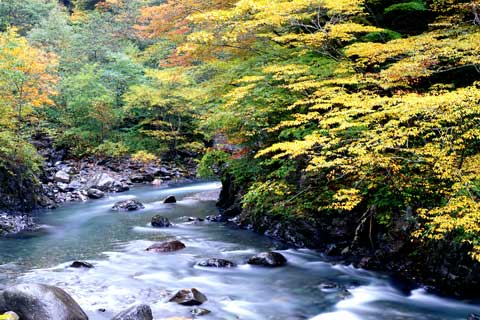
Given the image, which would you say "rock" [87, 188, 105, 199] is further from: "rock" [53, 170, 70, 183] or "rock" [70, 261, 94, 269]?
"rock" [70, 261, 94, 269]

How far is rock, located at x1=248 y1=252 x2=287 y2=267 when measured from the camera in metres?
9.19

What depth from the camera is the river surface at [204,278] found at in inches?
269

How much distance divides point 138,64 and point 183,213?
718 inches

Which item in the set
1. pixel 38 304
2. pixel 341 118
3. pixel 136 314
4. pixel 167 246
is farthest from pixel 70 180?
pixel 341 118

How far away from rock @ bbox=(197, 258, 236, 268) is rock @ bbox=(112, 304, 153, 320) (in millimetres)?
3409

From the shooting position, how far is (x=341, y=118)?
7551mm

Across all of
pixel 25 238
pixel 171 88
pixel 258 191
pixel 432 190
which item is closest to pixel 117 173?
pixel 171 88

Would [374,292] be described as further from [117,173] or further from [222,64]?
[117,173]

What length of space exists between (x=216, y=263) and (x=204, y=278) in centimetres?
80

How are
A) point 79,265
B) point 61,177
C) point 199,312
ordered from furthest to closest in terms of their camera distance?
1. point 61,177
2. point 79,265
3. point 199,312

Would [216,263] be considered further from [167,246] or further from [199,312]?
[199,312]

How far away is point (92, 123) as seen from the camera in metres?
27.9

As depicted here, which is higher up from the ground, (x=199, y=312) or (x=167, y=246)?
(x=199, y=312)

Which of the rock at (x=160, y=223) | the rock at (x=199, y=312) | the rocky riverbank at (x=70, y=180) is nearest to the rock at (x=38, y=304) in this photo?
the rock at (x=199, y=312)
